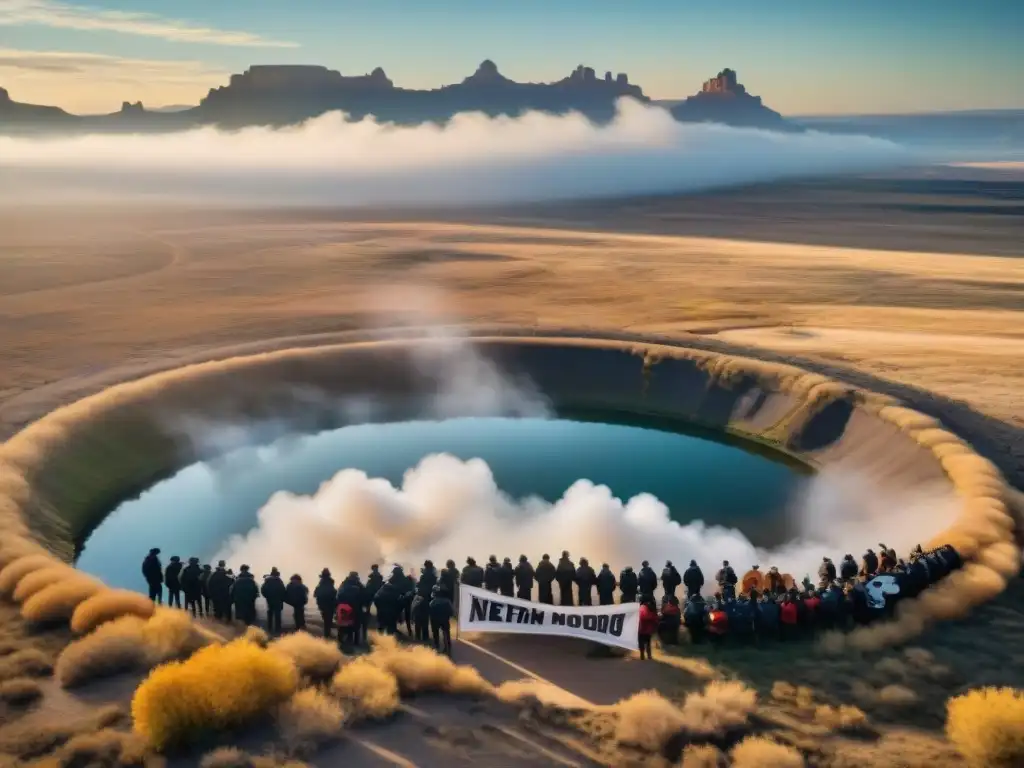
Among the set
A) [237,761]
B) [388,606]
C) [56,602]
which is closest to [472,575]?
[388,606]

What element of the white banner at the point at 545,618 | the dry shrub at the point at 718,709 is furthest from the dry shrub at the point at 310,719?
the dry shrub at the point at 718,709

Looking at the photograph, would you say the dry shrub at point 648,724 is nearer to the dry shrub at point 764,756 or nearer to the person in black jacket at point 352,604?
the dry shrub at point 764,756

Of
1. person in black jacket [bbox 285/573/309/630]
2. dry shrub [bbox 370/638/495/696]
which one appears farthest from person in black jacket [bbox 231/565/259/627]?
dry shrub [bbox 370/638/495/696]

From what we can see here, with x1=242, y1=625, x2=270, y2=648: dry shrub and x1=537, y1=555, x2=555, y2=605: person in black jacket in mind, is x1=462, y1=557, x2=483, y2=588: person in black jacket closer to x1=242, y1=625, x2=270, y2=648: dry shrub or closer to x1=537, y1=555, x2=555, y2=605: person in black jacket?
x1=537, y1=555, x2=555, y2=605: person in black jacket

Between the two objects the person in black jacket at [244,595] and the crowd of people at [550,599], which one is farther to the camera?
the person in black jacket at [244,595]

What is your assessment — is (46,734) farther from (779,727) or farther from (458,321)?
(458,321)

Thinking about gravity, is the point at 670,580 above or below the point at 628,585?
above

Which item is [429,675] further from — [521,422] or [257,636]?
[521,422]
